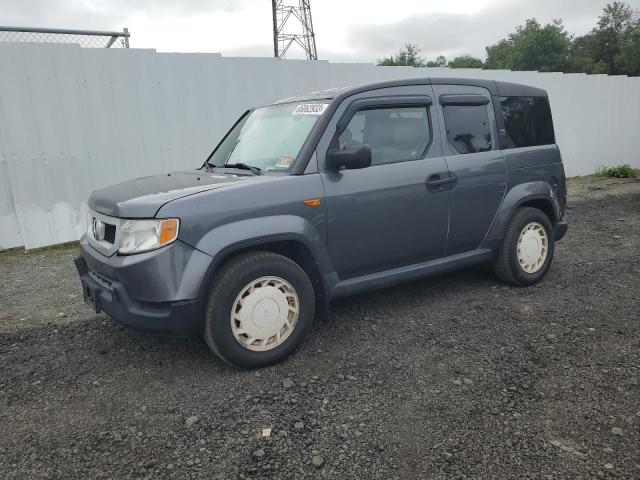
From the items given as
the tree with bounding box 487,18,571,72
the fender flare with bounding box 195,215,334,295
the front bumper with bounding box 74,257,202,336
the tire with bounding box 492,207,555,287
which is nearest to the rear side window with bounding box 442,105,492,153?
the tire with bounding box 492,207,555,287

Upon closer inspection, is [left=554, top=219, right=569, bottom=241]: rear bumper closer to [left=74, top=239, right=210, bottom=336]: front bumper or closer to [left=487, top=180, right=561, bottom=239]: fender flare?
[left=487, top=180, right=561, bottom=239]: fender flare

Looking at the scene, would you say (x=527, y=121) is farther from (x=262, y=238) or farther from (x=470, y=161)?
(x=262, y=238)

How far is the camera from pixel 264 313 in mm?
3188

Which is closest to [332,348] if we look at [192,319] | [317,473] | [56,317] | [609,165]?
[192,319]

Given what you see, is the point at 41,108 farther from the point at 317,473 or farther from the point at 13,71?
the point at 317,473

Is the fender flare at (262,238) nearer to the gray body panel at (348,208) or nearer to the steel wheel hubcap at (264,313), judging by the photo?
the gray body panel at (348,208)

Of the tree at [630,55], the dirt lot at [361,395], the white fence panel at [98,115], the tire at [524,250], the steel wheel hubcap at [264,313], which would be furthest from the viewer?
the tree at [630,55]

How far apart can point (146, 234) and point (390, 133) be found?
6.50 ft

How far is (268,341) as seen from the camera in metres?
3.25

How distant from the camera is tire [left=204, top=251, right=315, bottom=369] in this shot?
3037 millimetres

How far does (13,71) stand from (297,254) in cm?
518

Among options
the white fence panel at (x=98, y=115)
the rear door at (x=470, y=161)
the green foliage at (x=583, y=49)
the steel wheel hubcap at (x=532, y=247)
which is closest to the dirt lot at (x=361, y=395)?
the steel wheel hubcap at (x=532, y=247)

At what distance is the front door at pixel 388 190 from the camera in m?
3.51

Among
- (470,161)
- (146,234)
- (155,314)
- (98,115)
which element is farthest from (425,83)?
(98,115)
